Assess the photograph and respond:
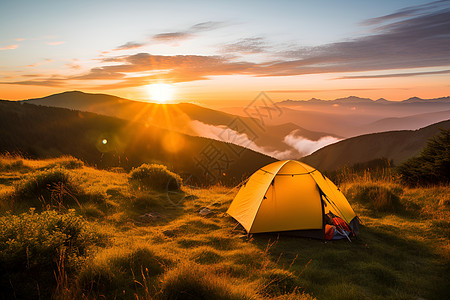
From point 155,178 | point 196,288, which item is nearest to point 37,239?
point 196,288

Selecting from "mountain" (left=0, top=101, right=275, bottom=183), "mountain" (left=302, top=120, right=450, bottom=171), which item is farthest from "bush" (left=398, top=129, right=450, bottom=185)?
"mountain" (left=302, top=120, right=450, bottom=171)

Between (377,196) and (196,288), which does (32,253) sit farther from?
(377,196)

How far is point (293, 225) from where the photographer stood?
834 centimetres

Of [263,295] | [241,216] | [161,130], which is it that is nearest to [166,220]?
[241,216]

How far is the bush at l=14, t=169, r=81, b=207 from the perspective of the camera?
9.05 metres

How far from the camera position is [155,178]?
43.1 feet

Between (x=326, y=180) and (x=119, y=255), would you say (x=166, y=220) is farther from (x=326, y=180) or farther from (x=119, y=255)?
(x=326, y=180)

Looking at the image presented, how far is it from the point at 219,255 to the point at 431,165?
44.7ft

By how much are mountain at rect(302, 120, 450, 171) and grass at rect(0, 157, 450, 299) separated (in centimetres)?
10432

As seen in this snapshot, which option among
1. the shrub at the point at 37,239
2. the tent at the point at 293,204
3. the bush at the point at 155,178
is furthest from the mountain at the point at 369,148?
the shrub at the point at 37,239

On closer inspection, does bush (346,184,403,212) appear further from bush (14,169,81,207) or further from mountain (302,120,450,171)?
mountain (302,120,450,171)

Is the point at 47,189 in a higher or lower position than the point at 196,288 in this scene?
higher

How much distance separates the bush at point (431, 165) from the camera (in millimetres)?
13633

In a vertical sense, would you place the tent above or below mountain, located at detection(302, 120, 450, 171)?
above
